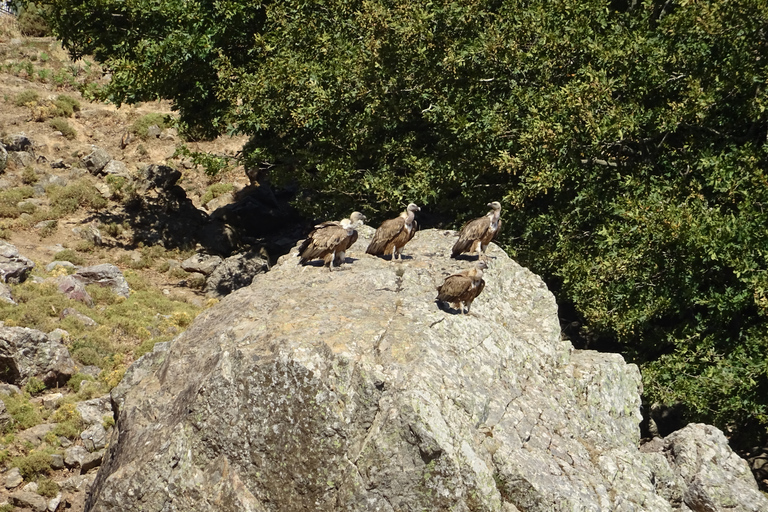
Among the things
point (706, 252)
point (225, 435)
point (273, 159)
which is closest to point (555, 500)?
→ point (225, 435)

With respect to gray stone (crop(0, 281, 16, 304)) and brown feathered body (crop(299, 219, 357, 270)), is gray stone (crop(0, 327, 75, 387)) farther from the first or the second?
brown feathered body (crop(299, 219, 357, 270))

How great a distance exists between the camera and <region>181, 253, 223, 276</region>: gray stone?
102 feet

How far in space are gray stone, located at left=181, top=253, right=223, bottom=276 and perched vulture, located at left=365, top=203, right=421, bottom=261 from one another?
16.5m

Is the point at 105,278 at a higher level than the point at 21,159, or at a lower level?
higher

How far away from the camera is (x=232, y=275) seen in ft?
96.0

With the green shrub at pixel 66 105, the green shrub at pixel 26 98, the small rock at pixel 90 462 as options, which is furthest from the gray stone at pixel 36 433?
the green shrub at pixel 26 98

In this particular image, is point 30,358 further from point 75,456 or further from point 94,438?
point 75,456

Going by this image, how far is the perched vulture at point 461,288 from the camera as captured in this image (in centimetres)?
1316

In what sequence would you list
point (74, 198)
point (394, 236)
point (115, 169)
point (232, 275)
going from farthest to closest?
point (115, 169) → point (74, 198) → point (232, 275) → point (394, 236)

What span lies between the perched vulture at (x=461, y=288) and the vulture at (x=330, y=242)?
2.32m

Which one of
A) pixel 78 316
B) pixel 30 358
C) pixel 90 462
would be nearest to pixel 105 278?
pixel 78 316

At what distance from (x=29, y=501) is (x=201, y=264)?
1597 centimetres

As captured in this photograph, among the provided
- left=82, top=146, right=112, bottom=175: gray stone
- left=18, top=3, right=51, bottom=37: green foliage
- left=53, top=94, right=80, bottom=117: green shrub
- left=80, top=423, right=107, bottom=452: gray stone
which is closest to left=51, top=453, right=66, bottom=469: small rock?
left=80, top=423, right=107, bottom=452: gray stone

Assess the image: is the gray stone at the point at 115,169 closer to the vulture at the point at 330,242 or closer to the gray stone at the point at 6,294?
the gray stone at the point at 6,294
